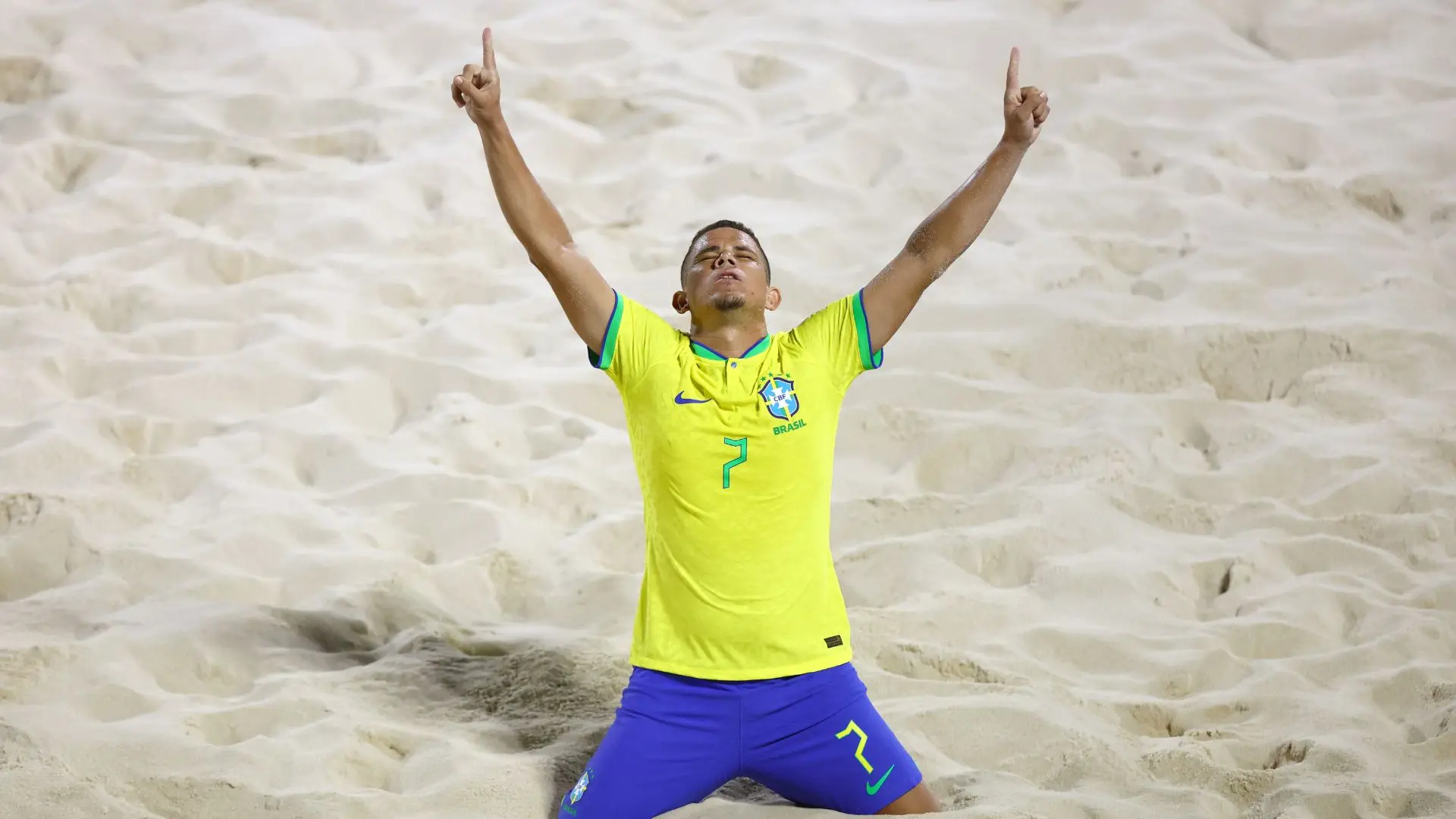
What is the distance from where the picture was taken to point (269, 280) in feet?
16.0

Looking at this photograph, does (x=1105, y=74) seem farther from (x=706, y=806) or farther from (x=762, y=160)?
(x=706, y=806)

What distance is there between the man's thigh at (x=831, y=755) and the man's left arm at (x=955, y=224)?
0.73 meters

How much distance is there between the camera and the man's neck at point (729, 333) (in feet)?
8.77

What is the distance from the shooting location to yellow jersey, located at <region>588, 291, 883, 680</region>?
2.56 m

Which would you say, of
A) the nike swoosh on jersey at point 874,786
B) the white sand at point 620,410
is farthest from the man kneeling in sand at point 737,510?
the white sand at point 620,410

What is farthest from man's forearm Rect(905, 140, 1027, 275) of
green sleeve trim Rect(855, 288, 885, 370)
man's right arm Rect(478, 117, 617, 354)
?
man's right arm Rect(478, 117, 617, 354)

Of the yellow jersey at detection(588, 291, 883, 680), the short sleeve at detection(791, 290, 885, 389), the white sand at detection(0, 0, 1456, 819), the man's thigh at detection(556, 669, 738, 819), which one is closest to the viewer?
the man's thigh at detection(556, 669, 738, 819)

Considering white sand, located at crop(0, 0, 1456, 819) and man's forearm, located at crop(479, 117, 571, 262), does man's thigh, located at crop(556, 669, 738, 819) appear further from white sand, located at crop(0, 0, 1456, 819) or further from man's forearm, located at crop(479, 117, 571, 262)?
man's forearm, located at crop(479, 117, 571, 262)

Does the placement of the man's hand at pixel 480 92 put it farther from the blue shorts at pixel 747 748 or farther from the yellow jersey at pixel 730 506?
the blue shorts at pixel 747 748

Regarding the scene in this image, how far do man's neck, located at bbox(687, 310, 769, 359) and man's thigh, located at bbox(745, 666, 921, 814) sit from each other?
69 centimetres

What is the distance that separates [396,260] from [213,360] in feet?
2.86

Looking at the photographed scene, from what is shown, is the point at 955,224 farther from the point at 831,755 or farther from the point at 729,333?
the point at 831,755

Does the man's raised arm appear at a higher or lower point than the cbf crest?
higher

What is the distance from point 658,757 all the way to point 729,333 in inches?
33.2
